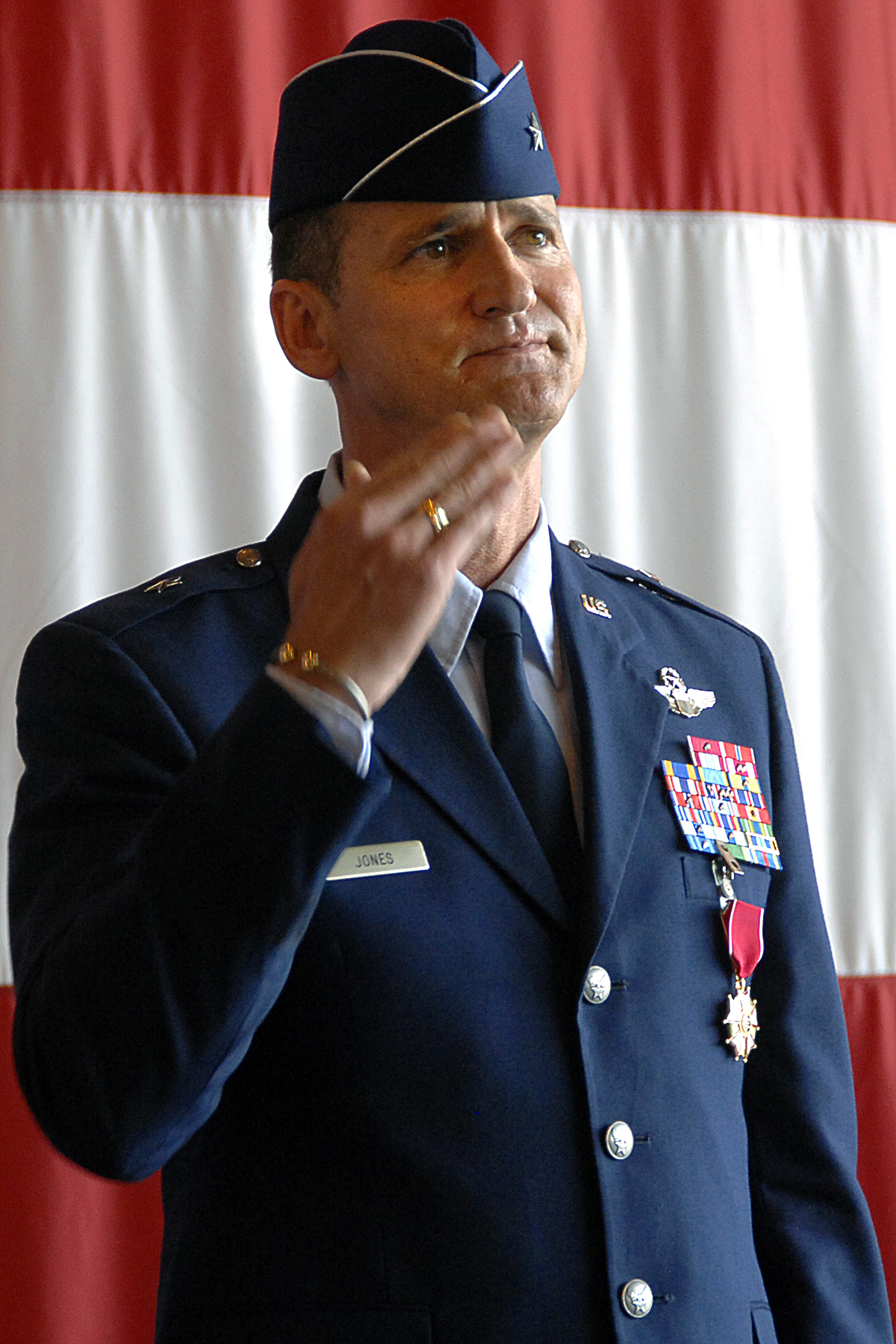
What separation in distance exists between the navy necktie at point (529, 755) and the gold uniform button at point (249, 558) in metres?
0.22

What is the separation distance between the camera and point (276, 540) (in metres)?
1.27

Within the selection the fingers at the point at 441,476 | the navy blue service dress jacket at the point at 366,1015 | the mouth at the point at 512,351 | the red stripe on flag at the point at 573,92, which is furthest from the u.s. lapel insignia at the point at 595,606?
the red stripe on flag at the point at 573,92

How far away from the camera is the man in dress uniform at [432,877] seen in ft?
2.74

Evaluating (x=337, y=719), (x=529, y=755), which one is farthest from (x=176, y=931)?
(x=529, y=755)

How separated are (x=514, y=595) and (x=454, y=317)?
9.2 inches

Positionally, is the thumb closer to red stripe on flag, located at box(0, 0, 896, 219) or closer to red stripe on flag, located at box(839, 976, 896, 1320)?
red stripe on flag, located at box(0, 0, 896, 219)

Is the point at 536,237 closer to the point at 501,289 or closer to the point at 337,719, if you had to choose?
the point at 501,289

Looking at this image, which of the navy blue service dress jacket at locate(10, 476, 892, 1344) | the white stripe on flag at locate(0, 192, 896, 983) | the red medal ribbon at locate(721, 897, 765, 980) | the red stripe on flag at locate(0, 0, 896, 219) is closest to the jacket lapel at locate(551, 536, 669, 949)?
the navy blue service dress jacket at locate(10, 476, 892, 1344)

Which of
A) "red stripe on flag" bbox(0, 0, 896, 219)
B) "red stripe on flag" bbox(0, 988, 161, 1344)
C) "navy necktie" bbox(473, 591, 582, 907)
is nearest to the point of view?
"navy necktie" bbox(473, 591, 582, 907)

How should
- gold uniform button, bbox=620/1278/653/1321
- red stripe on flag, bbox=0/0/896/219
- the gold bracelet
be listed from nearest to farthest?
the gold bracelet < gold uniform button, bbox=620/1278/653/1321 < red stripe on flag, bbox=0/0/896/219

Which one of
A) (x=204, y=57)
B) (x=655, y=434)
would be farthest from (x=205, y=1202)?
(x=204, y=57)

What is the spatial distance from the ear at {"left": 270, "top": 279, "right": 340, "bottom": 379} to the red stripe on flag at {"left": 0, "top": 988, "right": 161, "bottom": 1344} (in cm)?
93

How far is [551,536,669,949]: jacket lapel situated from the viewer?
1097mm

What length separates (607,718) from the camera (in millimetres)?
1190
